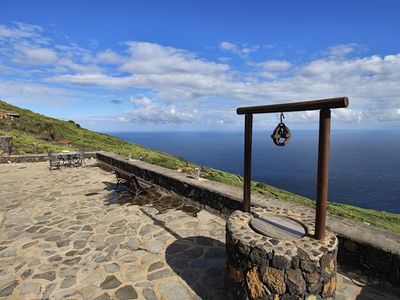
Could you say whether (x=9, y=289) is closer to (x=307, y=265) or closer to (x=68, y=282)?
(x=68, y=282)

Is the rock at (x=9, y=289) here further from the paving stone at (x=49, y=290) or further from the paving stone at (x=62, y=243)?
the paving stone at (x=62, y=243)

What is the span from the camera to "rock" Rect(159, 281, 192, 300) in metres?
3.55

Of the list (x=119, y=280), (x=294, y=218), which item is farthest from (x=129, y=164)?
(x=294, y=218)

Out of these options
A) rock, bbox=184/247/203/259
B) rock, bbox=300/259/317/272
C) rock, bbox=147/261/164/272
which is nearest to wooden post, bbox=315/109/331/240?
rock, bbox=300/259/317/272

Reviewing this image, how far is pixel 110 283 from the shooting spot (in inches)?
151

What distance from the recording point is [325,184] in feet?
10.5

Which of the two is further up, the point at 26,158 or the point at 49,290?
the point at 26,158

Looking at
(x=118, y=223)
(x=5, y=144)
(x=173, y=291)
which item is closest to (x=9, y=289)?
(x=173, y=291)

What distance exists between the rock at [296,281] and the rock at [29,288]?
3.28 metres

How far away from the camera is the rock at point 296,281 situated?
2963mm

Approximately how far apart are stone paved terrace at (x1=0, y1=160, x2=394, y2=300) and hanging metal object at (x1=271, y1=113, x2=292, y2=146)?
2132 millimetres

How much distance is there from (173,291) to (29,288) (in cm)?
199

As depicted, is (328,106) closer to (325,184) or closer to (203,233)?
(325,184)

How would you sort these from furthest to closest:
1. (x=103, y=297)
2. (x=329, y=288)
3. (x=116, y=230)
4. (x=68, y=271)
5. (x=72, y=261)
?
(x=116, y=230) → (x=72, y=261) → (x=68, y=271) → (x=103, y=297) → (x=329, y=288)
